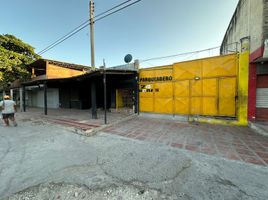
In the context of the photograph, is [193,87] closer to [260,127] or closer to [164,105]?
[164,105]

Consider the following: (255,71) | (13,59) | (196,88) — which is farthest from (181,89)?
(13,59)

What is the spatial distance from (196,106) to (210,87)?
128cm

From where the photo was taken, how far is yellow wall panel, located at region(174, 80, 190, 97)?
7.38 m

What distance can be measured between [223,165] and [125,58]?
862cm

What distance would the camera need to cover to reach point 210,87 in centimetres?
675

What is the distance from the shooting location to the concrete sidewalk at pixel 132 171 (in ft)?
6.98

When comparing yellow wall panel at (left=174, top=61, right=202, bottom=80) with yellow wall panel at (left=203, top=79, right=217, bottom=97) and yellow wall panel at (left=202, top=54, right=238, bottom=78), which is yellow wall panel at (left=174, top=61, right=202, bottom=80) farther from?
yellow wall panel at (left=203, top=79, right=217, bottom=97)

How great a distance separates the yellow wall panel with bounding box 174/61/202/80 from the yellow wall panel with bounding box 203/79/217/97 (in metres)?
0.60

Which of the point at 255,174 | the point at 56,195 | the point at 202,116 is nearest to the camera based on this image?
the point at 56,195

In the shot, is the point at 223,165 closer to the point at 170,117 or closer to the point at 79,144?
the point at 79,144

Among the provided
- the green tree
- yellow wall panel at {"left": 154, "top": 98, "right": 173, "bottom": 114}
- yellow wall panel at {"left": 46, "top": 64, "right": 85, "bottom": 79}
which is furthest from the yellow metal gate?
the green tree

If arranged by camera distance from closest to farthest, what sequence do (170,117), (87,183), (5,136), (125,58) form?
(87,183), (5,136), (170,117), (125,58)

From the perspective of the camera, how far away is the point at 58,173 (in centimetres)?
267

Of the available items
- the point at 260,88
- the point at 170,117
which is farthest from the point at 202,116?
the point at 260,88
